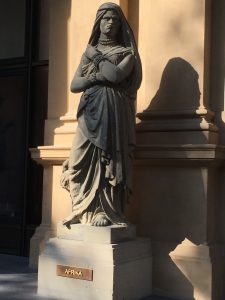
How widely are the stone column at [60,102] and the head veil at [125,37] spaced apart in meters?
0.82

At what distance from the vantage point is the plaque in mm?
5270

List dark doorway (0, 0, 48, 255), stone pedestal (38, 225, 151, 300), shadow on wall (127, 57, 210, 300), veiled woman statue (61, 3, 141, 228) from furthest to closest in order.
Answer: dark doorway (0, 0, 48, 255) → shadow on wall (127, 57, 210, 300) → veiled woman statue (61, 3, 141, 228) → stone pedestal (38, 225, 151, 300)

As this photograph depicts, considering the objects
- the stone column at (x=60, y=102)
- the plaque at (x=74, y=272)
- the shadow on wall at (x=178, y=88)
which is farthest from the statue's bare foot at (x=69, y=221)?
the shadow on wall at (x=178, y=88)

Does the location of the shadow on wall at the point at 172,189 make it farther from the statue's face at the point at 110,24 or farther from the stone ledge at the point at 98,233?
the statue's face at the point at 110,24

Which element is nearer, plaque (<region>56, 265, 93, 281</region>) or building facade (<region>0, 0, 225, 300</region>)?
plaque (<region>56, 265, 93, 281</region>)

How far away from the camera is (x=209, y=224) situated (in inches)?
227

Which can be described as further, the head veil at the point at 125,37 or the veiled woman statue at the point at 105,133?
the head veil at the point at 125,37

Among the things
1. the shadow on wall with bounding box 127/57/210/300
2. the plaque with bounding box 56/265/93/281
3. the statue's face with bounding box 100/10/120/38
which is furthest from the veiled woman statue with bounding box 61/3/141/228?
the shadow on wall with bounding box 127/57/210/300

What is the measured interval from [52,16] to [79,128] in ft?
8.26

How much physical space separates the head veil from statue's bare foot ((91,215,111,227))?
1.42 meters

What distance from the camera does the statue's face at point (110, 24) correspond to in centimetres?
567

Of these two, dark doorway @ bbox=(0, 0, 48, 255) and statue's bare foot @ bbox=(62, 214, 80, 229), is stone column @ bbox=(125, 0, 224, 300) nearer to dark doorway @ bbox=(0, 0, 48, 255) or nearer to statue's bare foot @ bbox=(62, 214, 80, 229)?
statue's bare foot @ bbox=(62, 214, 80, 229)

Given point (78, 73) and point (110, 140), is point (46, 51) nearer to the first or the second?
point (78, 73)

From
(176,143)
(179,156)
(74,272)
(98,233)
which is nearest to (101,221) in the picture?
(98,233)
